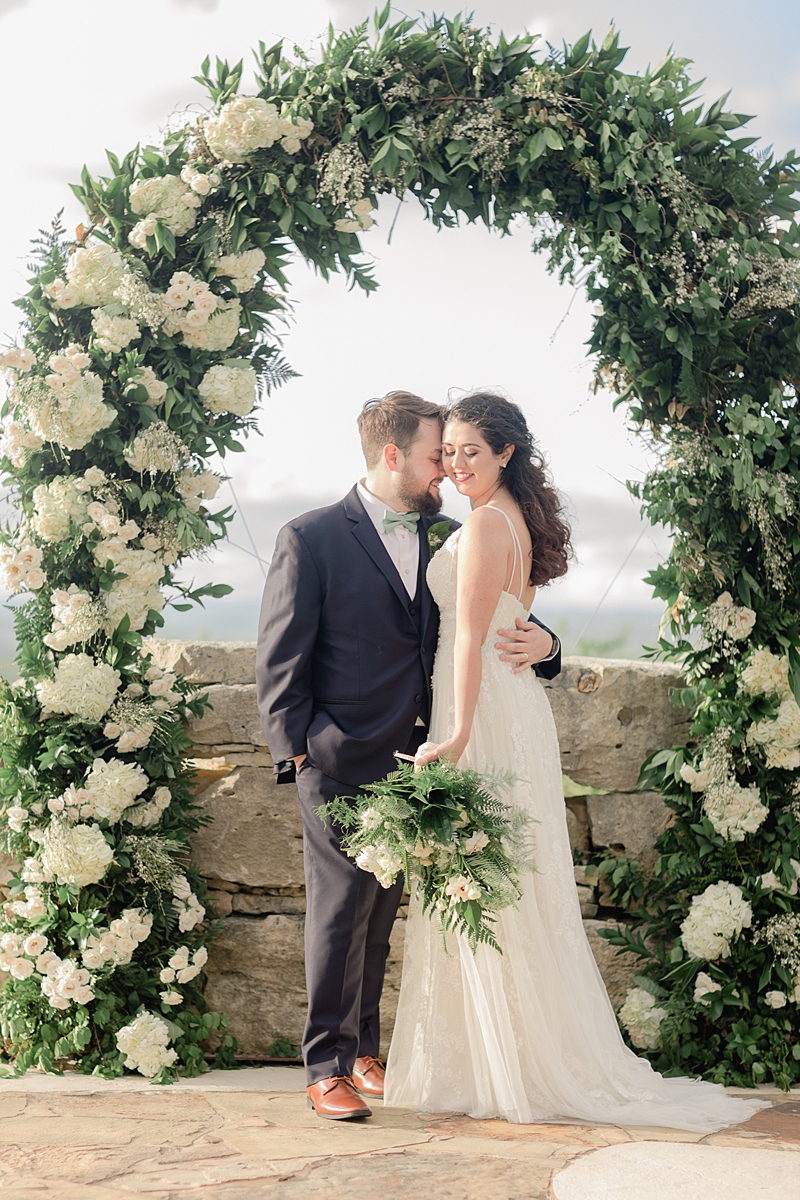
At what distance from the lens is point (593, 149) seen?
4004 mm

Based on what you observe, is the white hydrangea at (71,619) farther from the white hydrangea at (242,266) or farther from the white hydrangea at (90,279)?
the white hydrangea at (242,266)

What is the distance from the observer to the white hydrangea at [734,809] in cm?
392

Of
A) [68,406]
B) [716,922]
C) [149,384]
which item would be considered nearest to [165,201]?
[149,384]

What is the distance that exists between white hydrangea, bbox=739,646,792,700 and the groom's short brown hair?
1.58 m

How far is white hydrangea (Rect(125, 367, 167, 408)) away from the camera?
3.86 meters

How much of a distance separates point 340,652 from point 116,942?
1.38m

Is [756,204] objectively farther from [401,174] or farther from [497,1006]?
[497,1006]

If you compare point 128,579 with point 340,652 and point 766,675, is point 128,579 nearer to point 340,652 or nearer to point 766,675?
point 340,652

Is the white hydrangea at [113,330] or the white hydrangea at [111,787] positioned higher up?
the white hydrangea at [113,330]

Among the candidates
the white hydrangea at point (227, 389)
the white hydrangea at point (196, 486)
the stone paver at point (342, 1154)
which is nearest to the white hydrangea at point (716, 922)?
the stone paver at point (342, 1154)

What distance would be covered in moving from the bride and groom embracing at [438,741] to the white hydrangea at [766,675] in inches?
36.3

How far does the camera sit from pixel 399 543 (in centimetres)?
362

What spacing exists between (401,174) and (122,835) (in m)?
2.82

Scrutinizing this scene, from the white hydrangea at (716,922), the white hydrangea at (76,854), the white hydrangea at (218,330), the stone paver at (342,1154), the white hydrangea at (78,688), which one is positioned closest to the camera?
the stone paver at (342,1154)
